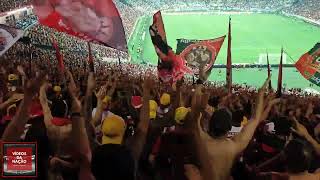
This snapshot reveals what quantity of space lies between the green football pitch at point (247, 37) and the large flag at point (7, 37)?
20.5 metres

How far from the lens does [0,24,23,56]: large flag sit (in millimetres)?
6684

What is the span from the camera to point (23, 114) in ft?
10.9

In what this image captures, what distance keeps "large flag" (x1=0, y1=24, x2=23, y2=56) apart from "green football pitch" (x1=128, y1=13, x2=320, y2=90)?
20.5 m

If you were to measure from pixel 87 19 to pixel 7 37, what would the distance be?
89 centimetres

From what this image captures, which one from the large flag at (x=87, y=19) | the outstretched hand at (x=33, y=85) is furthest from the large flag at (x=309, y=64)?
the outstretched hand at (x=33, y=85)

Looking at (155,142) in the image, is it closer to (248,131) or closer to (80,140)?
(248,131)

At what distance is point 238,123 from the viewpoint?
5523 millimetres

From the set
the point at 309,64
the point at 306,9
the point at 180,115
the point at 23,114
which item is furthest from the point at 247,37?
the point at 23,114

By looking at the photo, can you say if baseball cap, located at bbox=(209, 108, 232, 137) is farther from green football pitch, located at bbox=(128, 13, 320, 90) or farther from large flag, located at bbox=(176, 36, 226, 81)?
green football pitch, located at bbox=(128, 13, 320, 90)

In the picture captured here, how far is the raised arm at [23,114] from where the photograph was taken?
3189 millimetres

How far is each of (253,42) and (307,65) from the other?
20218mm

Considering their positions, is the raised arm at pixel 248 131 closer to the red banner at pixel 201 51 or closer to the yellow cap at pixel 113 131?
the yellow cap at pixel 113 131

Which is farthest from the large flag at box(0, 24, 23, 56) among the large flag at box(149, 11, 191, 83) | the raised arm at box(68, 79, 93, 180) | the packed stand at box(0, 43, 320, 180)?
the raised arm at box(68, 79, 93, 180)

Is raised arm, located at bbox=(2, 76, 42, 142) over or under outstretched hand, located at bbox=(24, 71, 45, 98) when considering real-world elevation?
under
